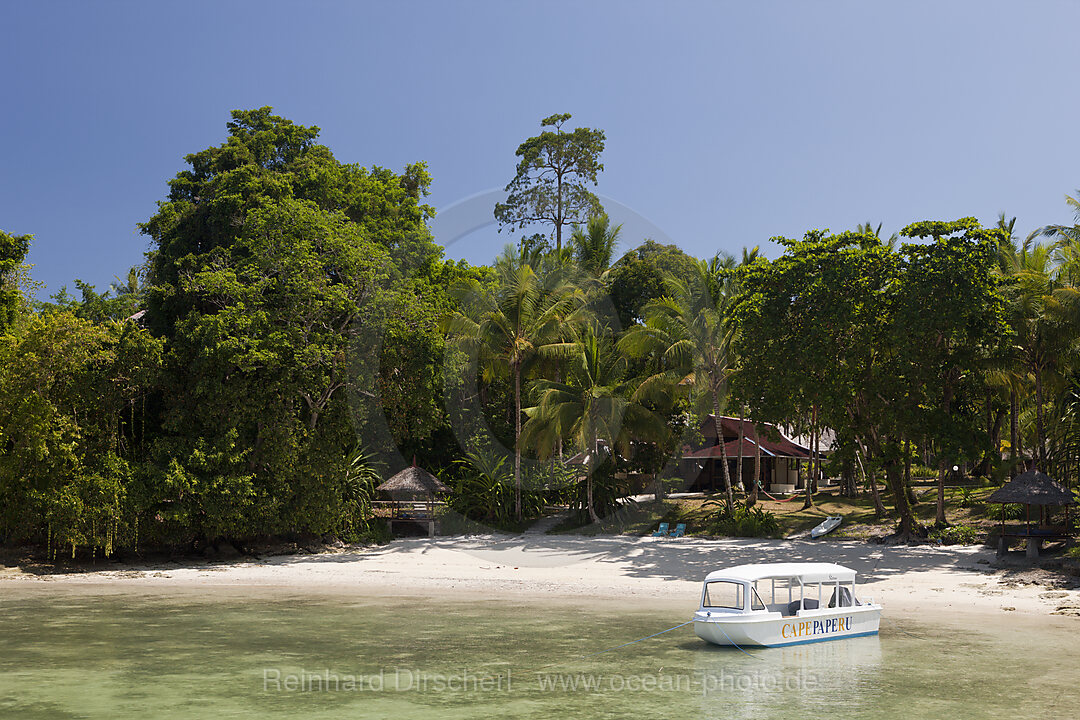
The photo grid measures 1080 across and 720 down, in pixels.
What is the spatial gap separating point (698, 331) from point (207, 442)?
16.1 metres

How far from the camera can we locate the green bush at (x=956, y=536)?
25.5 m

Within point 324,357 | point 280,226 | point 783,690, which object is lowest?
point 783,690

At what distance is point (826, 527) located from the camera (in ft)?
91.2

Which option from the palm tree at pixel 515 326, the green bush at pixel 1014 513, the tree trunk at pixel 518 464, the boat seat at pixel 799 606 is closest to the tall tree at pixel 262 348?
the palm tree at pixel 515 326

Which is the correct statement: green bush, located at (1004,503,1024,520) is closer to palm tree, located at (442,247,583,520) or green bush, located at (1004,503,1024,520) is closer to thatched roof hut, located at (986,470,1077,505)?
thatched roof hut, located at (986,470,1077,505)

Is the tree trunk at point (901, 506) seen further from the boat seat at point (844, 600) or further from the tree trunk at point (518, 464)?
the tree trunk at point (518, 464)

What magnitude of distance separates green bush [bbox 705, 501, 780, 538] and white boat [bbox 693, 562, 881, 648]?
11.6 metres

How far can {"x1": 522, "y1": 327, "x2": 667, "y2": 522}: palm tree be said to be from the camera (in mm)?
30719

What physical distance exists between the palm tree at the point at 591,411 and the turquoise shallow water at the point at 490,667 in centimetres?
1145

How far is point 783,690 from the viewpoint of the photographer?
521 inches

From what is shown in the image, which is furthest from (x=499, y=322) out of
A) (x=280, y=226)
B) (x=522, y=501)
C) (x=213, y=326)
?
(x=213, y=326)

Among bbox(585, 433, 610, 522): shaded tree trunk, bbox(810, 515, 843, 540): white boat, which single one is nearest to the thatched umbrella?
A: bbox(585, 433, 610, 522): shaded tree trunk

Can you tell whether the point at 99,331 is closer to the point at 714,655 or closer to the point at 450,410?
the point at 450,410

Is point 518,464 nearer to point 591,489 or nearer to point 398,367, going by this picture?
point 591,489
